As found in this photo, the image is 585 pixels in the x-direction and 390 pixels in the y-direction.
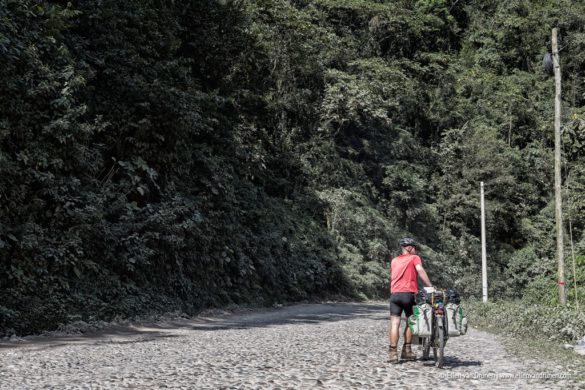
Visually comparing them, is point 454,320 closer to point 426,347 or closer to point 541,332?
point 426,347

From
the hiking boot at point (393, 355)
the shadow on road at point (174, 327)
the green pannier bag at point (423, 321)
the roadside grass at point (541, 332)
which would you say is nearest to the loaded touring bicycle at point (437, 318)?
the green pannier bag at point (423, 321)

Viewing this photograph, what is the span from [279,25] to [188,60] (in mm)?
13580

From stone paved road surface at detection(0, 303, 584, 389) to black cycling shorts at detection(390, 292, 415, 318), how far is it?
0.78 meters

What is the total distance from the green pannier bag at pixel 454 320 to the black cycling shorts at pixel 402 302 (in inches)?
20.5

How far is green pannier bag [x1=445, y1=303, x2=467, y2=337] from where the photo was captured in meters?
8.54

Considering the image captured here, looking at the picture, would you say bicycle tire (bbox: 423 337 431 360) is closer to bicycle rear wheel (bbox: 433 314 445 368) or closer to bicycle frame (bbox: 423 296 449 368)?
bicycle frame (bbox: 423 296 449 368)

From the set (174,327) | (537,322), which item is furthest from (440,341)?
(174,327)

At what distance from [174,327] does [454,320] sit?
30.7ft

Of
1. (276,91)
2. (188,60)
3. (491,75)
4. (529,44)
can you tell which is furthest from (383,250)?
(529,44)

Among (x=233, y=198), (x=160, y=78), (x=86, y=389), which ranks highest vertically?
(x=160, y=78)

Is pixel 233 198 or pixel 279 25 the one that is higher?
pixel 279 25

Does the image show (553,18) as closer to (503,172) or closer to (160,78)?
(503,172)

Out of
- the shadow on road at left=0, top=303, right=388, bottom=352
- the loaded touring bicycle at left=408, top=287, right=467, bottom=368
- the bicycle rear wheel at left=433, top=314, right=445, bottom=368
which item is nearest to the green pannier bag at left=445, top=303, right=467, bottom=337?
the loaded touring bicycle at left=408, top=287, right=467, bottom=368

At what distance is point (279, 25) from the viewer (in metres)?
35.2
